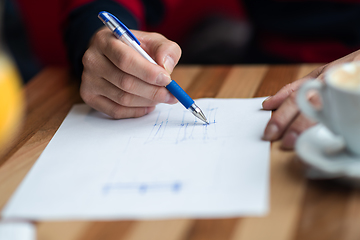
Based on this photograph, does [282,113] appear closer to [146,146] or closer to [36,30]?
[146,146]

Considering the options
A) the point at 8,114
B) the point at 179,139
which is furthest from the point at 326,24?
the point at 8,114

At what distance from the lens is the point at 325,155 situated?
1.38 ft

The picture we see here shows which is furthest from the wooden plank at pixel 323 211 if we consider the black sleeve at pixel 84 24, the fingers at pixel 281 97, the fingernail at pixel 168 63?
the black sleeve at pixel 84 24

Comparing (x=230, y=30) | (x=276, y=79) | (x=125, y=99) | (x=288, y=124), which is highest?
(x=125, y=99)

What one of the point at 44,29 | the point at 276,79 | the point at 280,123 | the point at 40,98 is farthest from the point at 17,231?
the point at 44,29

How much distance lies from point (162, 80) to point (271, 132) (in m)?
0.21

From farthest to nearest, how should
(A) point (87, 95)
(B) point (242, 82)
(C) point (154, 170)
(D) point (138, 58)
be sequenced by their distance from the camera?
1. (B) point (242, 82)
2. (A) point (87, 95)
3. (D) point (138, 58)
4. (C) point (154, 170)

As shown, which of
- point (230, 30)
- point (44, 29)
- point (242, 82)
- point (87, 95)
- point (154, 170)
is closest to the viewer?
point (154, 170)

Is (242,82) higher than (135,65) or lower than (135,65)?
lower

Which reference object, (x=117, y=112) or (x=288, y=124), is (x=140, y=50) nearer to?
(x=117, y=112)

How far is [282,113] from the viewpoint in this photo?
0.52m

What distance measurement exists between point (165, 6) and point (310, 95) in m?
0.74

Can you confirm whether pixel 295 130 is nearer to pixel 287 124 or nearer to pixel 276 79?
pixel 287 124

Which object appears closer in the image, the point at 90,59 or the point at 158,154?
the point at 158,154
